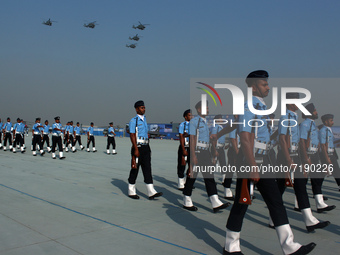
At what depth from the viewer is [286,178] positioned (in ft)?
14.6

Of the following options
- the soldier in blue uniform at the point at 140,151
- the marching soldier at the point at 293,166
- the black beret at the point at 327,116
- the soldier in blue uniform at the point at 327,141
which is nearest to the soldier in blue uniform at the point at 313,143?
the soldier in blue uniform at the point at 327,141

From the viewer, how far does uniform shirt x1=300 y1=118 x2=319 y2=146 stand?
567 cm

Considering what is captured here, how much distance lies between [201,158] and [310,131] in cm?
205

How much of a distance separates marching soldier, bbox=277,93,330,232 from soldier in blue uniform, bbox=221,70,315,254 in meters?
0.82

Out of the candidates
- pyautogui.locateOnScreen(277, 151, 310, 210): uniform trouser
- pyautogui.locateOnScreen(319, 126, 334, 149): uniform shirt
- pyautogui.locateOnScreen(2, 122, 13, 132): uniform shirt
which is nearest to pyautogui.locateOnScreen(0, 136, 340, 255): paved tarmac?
pyautogui.locateOnScreen(277, 151, 310, 210): uniform trouser

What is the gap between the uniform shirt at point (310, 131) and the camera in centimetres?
567

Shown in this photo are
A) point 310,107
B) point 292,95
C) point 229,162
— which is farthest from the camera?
point 229,162

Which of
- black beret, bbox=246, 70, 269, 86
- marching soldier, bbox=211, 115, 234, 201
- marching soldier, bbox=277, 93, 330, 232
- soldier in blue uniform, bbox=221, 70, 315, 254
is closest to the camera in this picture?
soldier in blue uniform, bbox=221, 70, 315, 254

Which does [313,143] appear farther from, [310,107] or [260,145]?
[260,145]

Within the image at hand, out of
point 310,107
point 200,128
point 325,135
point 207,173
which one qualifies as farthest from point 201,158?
point 325,135

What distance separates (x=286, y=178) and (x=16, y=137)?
16958 mm

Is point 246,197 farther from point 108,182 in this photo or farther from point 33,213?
point 108,182

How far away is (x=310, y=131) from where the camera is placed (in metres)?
5.86

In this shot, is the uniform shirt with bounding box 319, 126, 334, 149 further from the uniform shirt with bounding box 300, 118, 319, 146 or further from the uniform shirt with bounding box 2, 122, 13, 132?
the uniform shirt with bounding box 2, 122, 13, 132
